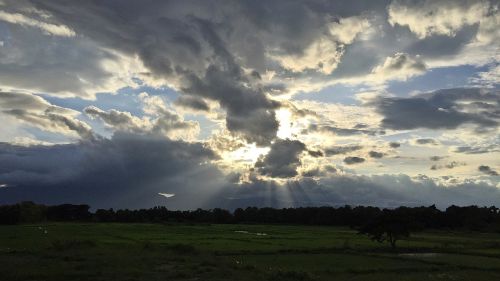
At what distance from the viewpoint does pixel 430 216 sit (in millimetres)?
131625

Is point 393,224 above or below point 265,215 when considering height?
below

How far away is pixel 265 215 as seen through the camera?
541ft

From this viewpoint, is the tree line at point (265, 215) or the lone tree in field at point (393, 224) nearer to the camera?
the lone tree in field at point (393, 224)

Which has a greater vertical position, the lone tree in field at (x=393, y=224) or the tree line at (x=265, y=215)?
the tree line at (x=265, y=215)

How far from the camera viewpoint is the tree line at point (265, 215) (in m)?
132

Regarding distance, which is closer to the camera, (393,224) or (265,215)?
(393,224)

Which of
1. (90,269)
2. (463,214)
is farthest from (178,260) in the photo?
(463,214)

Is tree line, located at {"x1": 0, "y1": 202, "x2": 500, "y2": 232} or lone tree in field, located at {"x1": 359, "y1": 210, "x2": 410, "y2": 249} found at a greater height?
tree line, located at {"x1": 0, "y1": 202, "x2": 500, "y2": 232}

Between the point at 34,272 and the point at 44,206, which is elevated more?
the point at 44,206

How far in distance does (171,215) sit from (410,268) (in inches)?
5339

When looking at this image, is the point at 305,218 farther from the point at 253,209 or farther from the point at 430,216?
the point at 430,216

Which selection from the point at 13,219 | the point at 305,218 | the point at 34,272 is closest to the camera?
the point at 34,272

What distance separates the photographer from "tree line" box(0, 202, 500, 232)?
13238 centimetres

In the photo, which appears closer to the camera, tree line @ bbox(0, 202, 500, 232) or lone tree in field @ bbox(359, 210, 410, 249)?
lone tree in field @ bbox(359, 210, 410, 249)
